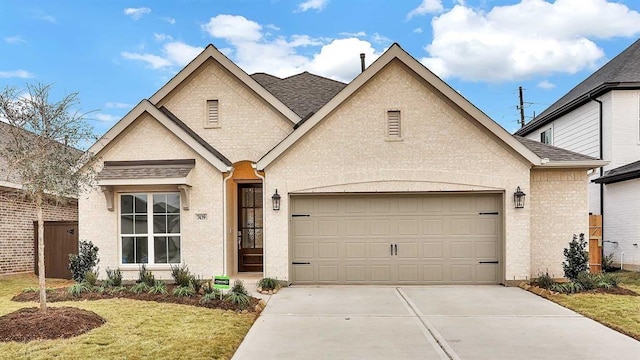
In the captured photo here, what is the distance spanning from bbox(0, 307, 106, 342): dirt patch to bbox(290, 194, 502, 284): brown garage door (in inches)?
209

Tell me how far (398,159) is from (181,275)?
19.9ft

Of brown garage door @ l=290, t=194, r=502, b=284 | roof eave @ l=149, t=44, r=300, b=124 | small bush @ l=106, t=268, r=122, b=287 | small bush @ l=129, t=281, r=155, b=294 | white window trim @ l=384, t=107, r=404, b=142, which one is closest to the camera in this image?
small bush @ l=129, t=281, r=155, b=294

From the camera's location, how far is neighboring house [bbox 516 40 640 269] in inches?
567

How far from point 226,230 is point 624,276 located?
38.0 feet

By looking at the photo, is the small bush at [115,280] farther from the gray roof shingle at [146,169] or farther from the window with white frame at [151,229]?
the gray roof shingle at [146,169]

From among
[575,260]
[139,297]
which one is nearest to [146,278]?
[139,297]

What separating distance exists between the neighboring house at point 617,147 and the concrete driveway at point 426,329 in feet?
23.2

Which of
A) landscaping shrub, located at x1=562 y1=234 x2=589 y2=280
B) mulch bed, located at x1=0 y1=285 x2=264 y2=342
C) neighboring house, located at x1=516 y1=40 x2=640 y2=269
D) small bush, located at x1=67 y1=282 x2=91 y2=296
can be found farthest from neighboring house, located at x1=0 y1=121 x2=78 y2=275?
neighboring house, located at x1=516 y1=40 x2=640 y2=269

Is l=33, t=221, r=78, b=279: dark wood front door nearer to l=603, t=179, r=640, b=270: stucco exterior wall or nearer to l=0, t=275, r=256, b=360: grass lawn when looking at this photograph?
l=0, t=275, r=256, b=360: grass lawn

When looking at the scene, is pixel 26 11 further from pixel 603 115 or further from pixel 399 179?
pixel 603 115

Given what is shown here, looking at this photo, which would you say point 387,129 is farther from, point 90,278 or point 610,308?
point 90,278

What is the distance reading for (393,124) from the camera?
1130cm

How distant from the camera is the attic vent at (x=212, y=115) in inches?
510

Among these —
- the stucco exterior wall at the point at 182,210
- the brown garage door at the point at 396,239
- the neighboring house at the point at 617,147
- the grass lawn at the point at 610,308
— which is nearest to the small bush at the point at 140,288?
the stucco exterior wall at the point at 182,210
